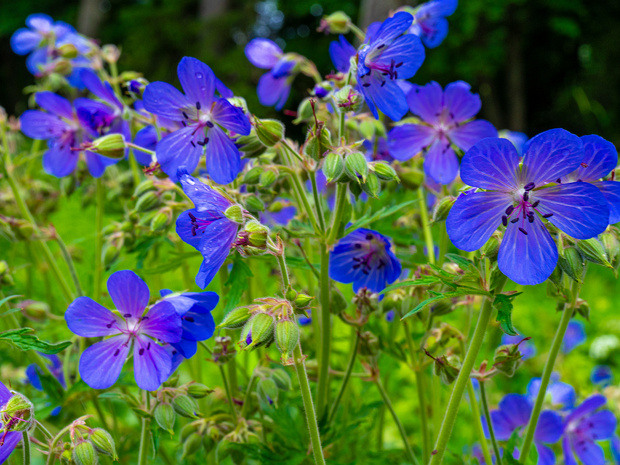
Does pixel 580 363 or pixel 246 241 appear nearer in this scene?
pixel 246 241

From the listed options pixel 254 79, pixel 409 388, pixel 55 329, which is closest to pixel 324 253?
pixel 55 329

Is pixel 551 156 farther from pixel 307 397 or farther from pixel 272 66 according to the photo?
pixel 272 66

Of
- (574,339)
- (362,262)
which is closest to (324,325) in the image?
(362,262)

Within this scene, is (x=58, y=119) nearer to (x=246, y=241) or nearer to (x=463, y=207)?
(x=246, y=241)

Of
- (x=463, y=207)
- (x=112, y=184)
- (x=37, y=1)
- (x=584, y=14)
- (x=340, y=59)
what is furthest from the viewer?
(x=37, y=1)

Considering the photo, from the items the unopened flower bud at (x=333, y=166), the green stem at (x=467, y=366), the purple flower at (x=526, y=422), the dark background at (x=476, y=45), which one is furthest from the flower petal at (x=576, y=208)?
the dark background at (x=476, y=45)

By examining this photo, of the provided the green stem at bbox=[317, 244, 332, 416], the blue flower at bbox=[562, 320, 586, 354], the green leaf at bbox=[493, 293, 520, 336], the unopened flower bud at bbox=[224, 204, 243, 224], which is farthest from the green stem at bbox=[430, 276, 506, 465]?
the blue flower at bbox=[562, 320, 586, 354]

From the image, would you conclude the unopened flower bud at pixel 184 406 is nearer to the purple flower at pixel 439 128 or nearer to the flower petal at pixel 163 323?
the flower petal at pixel 163 323
